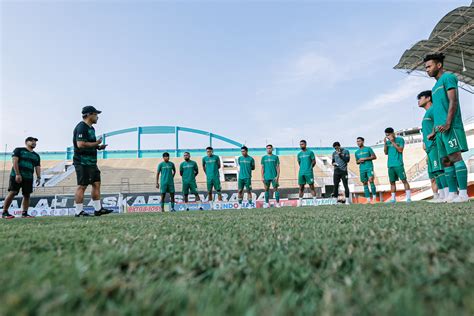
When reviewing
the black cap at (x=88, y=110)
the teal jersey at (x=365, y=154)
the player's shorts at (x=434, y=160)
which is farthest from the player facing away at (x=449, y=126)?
the black cap at (x=88, y=110)

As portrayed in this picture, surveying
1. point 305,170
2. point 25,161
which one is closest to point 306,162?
point 305,170

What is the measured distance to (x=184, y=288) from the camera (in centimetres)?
→ 73

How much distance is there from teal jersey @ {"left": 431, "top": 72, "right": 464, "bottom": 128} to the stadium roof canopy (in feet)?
63.7

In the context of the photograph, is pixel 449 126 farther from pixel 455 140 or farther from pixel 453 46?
pixel 453 46

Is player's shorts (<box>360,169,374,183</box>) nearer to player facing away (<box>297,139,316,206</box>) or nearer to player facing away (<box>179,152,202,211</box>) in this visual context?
player facing away (<box>297,139,316,206</box>)

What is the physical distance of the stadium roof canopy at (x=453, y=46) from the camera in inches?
765

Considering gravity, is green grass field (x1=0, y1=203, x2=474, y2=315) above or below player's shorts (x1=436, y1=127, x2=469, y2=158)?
below

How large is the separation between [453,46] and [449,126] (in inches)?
873

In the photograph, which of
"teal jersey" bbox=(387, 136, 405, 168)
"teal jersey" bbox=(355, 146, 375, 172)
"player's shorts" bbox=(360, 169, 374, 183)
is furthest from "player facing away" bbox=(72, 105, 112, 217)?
"player's shorts" bbox=(360, 169, 374, 183)

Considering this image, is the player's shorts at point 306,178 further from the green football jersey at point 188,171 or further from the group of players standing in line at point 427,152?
the green football jersey at point 188,171

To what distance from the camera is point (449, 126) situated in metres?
3.90

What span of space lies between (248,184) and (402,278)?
9.80 metres

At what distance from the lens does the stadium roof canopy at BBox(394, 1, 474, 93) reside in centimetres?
1944

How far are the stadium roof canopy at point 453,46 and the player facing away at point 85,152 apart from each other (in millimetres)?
21959
